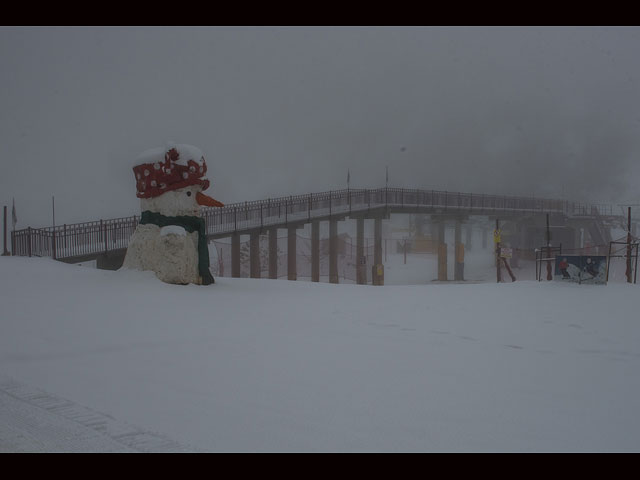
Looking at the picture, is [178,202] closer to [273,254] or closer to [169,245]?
[169,245]

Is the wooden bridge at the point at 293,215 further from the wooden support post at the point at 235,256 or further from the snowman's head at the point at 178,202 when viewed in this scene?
the snowman's head at the point at 178,202

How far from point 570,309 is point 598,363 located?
4127mm

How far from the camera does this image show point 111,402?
12.5ft

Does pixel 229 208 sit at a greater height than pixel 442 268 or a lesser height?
greater

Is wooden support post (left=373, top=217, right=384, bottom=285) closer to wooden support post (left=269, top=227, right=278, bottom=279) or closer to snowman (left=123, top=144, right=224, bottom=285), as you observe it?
wooden support post (left=269, top=227, right=278, bottom=279)

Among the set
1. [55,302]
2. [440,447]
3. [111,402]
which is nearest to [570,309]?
[440,447]

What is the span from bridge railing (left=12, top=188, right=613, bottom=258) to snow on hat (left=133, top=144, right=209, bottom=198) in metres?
4.77

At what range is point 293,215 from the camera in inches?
925

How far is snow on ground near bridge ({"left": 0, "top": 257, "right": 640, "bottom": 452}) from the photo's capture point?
326 cm

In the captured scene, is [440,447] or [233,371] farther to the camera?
[233,371]

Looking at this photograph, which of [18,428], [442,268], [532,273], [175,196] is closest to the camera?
[18,428]

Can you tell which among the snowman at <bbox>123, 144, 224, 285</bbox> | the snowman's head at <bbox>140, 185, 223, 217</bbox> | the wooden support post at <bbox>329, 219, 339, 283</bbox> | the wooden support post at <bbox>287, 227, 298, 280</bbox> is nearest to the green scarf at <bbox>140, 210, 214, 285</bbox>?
the snowman at <bbox>123, 144, 224, 285</bbox>

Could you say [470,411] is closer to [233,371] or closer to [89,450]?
[233,371]

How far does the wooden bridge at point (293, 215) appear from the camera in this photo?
14.8 m
